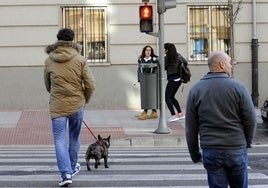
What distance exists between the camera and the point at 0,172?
824 cm

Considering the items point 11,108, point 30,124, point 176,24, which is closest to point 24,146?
point 30,124

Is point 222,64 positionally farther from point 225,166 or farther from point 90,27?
point 90,27

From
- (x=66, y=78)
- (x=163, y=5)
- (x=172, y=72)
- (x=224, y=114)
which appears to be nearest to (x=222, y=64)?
(x=224, y=114)

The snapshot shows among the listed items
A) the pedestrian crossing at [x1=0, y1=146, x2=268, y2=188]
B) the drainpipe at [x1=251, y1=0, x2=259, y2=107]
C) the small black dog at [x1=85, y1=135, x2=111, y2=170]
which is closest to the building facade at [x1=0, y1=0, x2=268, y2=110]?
the drainpipe at [x1=251, y1=0, x2=259, y2=107]

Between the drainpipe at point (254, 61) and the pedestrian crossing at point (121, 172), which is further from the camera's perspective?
the drainpipe at point (254, 61)

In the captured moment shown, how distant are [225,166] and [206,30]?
14.4m

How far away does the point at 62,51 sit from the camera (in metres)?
7.02

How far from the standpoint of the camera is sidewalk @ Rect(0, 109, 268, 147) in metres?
12.3

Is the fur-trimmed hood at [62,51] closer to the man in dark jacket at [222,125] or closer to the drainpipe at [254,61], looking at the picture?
the man in dark jacket at [222,125]

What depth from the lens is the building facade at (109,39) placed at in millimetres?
17750

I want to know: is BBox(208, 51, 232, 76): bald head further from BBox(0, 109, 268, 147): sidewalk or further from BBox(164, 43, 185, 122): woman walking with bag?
BBox(164, 43, 185, 122): woman walking with bag

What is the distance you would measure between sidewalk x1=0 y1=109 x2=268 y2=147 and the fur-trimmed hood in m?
5.35

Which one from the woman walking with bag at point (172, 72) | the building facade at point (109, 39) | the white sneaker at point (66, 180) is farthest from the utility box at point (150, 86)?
the white sneaker at point (66, 180)

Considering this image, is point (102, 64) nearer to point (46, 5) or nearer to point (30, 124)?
point (46, 5)
